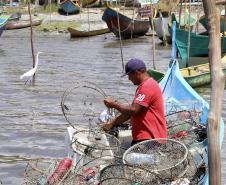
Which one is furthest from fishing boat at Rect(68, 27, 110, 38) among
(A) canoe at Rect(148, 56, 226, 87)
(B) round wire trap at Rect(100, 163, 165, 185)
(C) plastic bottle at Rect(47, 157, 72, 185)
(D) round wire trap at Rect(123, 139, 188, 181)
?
(B) round wire trap at Rect(100, 163, 165, 185)

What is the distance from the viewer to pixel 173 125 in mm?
7402

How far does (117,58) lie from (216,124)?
18.2m

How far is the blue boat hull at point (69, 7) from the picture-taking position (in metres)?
39.5

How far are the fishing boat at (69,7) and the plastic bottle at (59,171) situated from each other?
3362cm

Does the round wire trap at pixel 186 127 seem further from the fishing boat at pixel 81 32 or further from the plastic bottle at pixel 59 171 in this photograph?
the fishing boat at pixel 81 32

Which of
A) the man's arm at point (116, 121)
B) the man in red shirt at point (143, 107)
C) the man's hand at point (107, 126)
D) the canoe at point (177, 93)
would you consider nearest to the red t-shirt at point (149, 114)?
the man in red shirt at point (143, 107)

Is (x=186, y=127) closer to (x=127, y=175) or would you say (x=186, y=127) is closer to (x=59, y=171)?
(x=59, y=171)

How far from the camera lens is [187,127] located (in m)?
7.47

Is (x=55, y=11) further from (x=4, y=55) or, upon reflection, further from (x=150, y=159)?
(x=150, y=159)

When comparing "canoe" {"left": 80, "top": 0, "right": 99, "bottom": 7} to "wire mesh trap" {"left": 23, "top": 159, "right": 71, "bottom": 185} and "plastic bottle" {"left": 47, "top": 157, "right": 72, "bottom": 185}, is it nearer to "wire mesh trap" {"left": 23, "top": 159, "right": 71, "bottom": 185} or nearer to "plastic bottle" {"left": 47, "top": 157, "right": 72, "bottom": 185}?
"wire mesh trap" {"left": 23, "top": 159, "right": 71, "bottom": 185}

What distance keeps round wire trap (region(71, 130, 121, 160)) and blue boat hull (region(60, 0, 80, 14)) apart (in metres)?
33.3

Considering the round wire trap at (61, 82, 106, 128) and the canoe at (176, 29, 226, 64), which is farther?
the canoe at (176, 29, 226, 64)

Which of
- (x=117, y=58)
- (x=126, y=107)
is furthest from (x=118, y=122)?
(x=117, y=58)

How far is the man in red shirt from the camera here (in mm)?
5820
